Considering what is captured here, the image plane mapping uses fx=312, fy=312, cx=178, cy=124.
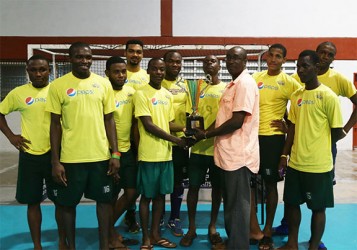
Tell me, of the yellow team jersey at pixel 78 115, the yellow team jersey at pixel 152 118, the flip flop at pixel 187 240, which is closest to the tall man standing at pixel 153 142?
the yellow team jersey at pixel 152 118

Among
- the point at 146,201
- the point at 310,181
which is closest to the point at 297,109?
the point at 310,181

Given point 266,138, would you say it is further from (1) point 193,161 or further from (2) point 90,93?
(2) point 90,93

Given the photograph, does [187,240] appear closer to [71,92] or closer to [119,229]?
[119,229]

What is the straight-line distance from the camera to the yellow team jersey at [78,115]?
8.21 feet

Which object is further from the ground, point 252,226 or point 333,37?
point 333,37

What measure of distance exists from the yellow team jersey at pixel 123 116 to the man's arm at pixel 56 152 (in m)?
0.63

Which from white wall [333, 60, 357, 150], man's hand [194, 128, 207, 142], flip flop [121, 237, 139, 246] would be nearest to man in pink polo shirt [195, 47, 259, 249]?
man's hand [194, 128, 207, 142]

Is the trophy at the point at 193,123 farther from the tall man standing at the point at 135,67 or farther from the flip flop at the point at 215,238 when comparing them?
the flip flop at the point at 215,238

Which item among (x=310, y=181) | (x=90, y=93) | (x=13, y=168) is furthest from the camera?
(x=13, y=168)

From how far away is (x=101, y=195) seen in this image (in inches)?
104

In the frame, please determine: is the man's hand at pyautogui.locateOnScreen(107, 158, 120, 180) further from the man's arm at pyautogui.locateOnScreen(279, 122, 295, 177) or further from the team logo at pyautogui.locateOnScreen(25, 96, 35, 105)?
the man's arm at pyautogui.locateOnScreen(279, 122, 295, 177)

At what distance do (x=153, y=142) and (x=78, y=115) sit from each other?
0.78 metres

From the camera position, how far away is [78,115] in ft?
8.21

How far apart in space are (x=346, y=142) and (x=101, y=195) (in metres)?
8.76
